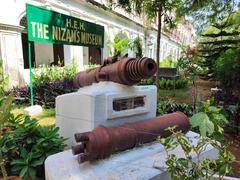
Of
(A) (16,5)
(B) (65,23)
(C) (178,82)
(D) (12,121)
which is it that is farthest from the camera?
(C) (178,82)

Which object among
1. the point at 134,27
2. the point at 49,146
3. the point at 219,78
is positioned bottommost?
the point at 49,146

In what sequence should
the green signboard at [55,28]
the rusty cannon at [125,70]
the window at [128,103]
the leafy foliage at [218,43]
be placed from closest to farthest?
the rusty cannon at [125,70] < the window at [128,103] < the green signboard at [55,28] < the leafy foliage at [218,43]

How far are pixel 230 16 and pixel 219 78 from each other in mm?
6466

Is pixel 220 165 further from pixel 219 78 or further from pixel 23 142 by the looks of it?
pixel 219 78

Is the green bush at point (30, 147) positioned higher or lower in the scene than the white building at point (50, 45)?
lower

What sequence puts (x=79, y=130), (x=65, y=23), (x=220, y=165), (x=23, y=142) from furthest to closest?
(x=65, y=23)
(x=23, y=142)
(x=79, y=130)
(x=220, y=165)

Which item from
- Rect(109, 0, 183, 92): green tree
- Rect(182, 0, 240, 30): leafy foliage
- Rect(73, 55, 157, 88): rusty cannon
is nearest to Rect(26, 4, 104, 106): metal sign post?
Rect(109, 0, 183, 92): green tree

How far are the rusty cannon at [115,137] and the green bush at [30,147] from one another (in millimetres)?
837

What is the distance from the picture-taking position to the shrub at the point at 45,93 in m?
7.41

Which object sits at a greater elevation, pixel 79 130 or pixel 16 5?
pixel 16 5

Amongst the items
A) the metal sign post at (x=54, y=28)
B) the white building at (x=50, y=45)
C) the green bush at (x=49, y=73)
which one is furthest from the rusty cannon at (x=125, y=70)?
the white building at (x=50, y=45)

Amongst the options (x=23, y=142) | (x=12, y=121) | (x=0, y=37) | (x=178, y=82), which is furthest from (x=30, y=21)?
(x=178, y=82)

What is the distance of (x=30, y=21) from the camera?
509 cm

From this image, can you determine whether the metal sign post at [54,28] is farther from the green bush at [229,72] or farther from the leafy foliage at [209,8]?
the leafy foliage at [209,8]
